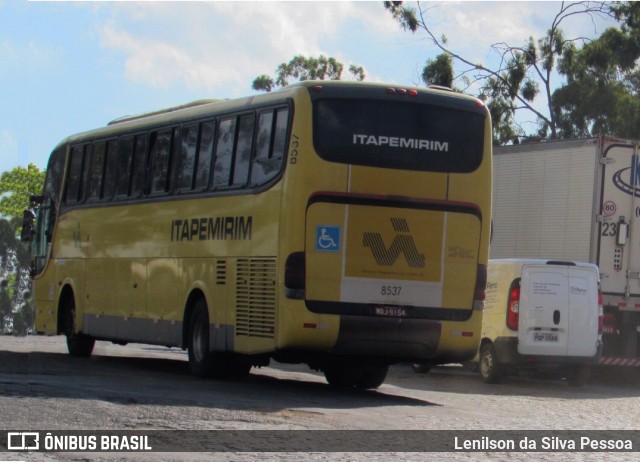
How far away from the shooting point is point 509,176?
1002 inches

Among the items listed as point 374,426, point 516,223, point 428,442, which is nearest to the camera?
point 428,442

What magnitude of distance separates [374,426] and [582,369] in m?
9.85

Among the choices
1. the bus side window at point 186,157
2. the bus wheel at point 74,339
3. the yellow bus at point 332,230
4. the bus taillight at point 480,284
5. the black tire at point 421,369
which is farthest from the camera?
the black tire at point 421,369

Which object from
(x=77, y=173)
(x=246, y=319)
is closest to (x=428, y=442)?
(x=246, y=319)

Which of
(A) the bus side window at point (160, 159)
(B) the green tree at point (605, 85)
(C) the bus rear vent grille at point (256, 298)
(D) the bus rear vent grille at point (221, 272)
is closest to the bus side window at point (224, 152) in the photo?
(D) the bus rear vent grille at point (221, 272)

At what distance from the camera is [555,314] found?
2092cm

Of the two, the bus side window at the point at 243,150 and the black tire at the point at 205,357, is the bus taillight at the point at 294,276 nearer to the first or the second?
the bus side window at the point at 243,150

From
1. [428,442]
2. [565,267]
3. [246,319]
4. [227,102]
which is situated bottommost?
[428,442]

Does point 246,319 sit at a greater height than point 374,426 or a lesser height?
greater

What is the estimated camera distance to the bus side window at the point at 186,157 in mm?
18250

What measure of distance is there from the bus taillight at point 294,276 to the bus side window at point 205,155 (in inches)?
109

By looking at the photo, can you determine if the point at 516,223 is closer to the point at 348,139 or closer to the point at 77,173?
the point at 77,173

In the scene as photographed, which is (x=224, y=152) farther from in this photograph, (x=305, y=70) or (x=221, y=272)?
(x=305, y=70)

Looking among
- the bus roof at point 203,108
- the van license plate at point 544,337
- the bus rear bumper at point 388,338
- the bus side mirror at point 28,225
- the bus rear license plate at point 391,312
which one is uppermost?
the bus roof at point 203,108
